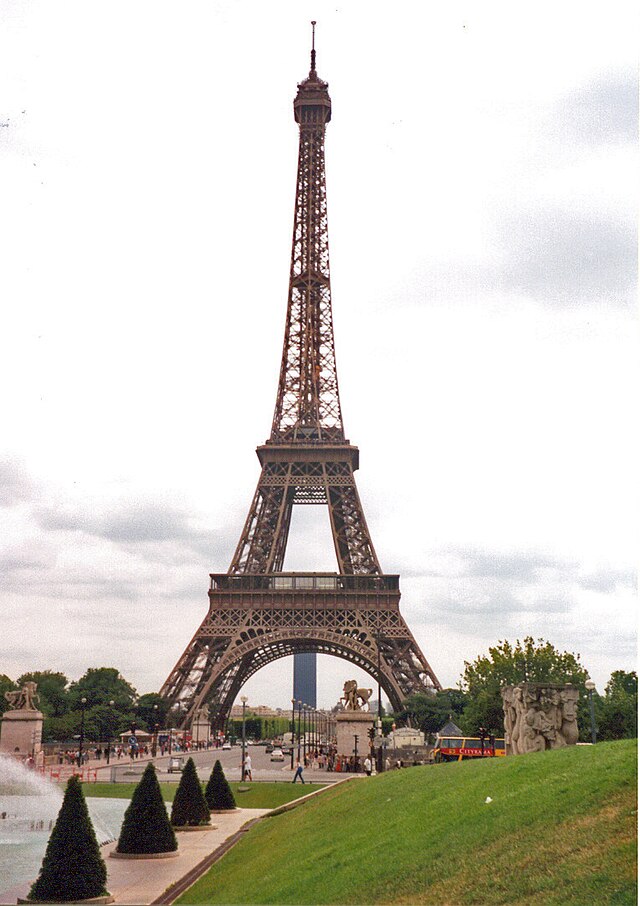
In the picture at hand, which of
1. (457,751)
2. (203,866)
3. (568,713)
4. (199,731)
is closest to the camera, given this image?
(203,866)

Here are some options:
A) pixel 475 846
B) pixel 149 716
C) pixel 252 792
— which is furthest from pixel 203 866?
pixel 149 716

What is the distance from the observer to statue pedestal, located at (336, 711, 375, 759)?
5062 centimetres

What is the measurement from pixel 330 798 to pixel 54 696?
93537mm

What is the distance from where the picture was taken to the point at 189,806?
28.6 m

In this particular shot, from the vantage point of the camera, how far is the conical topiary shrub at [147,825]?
2286cm

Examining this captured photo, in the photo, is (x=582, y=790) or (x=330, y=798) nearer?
(x=582, y=790)

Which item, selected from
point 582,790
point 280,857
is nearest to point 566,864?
point 582,790

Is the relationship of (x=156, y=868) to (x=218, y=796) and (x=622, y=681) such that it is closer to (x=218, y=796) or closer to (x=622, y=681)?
(x=218, y=796)

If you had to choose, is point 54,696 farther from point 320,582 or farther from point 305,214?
point 305,214

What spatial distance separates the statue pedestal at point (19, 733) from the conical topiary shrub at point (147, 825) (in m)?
31.4

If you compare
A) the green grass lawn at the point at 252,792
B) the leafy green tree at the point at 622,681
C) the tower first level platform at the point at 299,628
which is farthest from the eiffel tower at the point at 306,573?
the green grass lawn at the point at 252,792

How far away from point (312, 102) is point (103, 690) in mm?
69919

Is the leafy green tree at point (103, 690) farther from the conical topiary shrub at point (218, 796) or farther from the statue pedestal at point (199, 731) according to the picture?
the conical topiary shrub at point (218, 796)

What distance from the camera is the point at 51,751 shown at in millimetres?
66312
